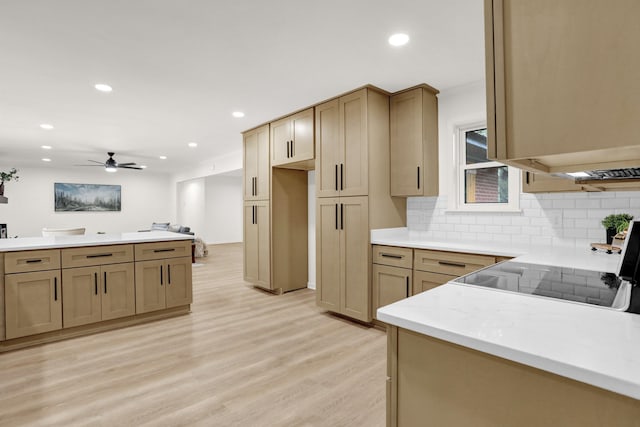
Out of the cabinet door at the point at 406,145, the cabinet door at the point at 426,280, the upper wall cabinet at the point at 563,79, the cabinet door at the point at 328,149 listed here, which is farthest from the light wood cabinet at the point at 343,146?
the upper wall cabinet at the point at 563,79

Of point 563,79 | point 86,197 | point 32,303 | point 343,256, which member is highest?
point 86,197

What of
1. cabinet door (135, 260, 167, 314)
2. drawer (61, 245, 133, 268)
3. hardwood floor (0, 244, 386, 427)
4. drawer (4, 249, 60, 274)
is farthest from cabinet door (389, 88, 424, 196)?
drawer (4, 249, 60, 274)

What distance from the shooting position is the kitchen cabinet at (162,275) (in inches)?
134

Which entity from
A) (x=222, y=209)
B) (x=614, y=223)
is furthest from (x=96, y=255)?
(x=222, y=209)

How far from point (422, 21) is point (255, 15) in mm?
1114

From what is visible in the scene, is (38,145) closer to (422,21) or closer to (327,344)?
(327,344)

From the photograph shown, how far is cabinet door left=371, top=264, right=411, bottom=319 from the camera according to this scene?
303cm

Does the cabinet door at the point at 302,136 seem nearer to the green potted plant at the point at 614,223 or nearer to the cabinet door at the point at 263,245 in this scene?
the cabinet door at the point at 263,245

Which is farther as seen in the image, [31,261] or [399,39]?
[31,261]

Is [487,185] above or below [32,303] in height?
above

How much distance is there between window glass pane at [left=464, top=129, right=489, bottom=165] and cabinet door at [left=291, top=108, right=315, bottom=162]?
1.70m

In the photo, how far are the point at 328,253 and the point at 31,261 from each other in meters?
2.77

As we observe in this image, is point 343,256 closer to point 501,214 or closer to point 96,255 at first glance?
point 501,214

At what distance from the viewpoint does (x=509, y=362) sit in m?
0.77
